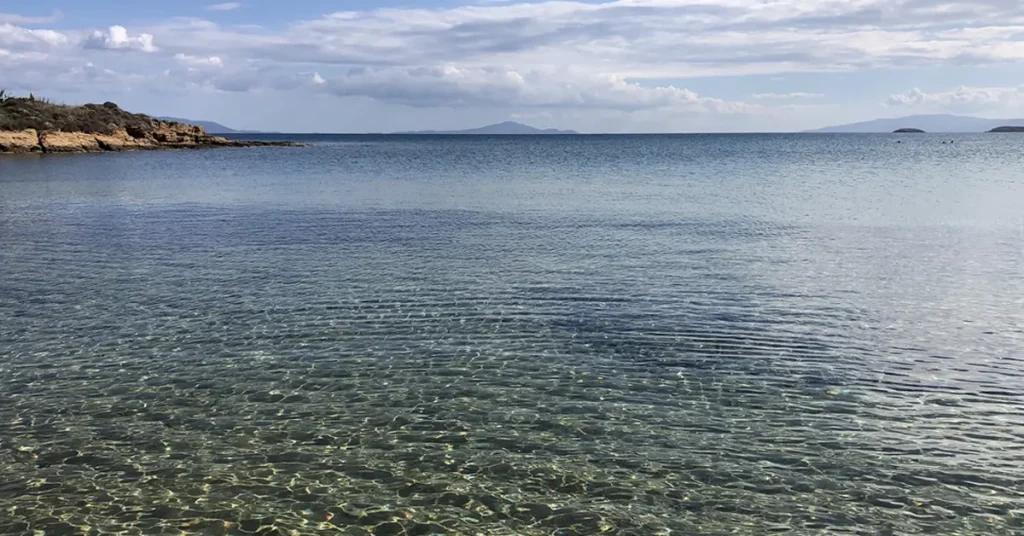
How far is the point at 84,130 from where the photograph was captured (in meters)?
100

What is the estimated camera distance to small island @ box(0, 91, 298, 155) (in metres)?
87.8

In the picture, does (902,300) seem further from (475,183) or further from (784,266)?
(475,183)

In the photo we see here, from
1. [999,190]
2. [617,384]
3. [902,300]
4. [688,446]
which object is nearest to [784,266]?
[902,300]

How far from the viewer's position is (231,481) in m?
9.01

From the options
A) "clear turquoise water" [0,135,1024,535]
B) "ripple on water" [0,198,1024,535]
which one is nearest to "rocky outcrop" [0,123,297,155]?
"clear turquoise water" [0,135,1024,535]

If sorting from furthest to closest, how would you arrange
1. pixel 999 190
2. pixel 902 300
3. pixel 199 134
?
pixel 199 134 < pixel 999 190 < pixel 902 300

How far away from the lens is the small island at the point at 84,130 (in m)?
87.8

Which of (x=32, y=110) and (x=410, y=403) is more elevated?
(x=32, y=110)

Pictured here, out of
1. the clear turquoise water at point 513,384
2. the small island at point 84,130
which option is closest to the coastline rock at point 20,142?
the small island at point 84,130

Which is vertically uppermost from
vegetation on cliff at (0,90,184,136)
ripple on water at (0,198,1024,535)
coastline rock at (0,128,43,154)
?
vegetation on cliff at (0,90,184,136)

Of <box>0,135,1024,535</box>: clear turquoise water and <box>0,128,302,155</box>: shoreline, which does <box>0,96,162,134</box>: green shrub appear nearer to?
<box>0,128,302,155</box>: shoreline

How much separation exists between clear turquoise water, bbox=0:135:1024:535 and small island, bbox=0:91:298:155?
72609 mm

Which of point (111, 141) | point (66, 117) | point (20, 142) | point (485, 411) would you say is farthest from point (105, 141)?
point (485, 411)

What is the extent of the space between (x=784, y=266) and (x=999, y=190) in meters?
32.2
